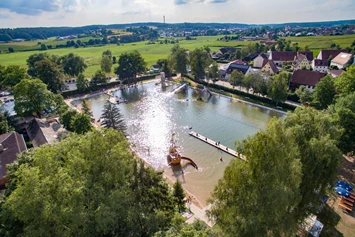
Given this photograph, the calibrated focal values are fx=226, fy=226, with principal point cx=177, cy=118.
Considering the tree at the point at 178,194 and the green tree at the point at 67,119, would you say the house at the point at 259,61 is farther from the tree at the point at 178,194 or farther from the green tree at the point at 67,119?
the tree at the point at 178,194

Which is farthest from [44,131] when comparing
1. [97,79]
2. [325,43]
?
[325,43]

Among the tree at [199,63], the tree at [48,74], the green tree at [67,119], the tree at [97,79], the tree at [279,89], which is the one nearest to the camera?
the green tree at [67,119]

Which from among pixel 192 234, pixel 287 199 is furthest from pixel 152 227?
pixel 287 199

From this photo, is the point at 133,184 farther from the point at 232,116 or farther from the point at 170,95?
the point at 170,95

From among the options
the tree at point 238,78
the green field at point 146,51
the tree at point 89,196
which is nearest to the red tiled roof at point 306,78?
the tree at point 238,78

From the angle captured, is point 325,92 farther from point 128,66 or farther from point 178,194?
point 128,66

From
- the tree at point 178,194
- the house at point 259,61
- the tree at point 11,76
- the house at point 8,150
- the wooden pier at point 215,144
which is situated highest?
the tree at point 11,76

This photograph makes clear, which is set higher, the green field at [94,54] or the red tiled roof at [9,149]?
the green field at [94,54]
